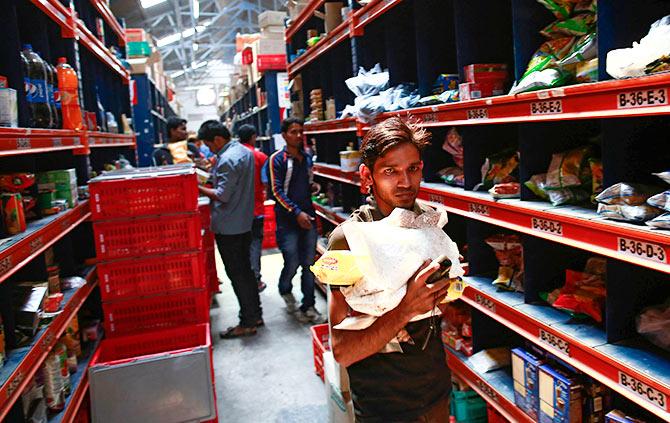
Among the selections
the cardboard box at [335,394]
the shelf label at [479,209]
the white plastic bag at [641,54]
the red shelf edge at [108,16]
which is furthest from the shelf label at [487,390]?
the red shelf edge at [108,16]

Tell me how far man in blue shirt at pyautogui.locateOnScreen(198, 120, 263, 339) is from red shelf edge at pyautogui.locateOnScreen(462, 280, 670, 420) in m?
2.57

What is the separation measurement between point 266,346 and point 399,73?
2616mm

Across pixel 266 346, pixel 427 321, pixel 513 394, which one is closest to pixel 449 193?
pixel 513 394

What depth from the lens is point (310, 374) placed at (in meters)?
4.33

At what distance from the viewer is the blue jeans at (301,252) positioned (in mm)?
5363

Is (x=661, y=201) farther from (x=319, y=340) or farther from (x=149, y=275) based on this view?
(x=149, y=275)

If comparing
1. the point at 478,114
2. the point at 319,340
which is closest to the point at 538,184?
the point at 478,114

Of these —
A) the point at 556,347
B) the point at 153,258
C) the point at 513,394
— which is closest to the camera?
the point at 556,347

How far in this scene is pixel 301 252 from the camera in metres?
5.49

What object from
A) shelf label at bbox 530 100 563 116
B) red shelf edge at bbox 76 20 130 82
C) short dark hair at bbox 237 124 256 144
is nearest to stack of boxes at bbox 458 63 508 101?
shelf label at bbox 530 100 563 116

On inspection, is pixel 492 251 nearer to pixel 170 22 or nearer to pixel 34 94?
pixel 34 94

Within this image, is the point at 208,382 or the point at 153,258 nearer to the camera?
the point at 208,382

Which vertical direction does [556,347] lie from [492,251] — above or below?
below

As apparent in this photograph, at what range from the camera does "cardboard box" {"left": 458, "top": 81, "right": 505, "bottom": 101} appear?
2805mm
